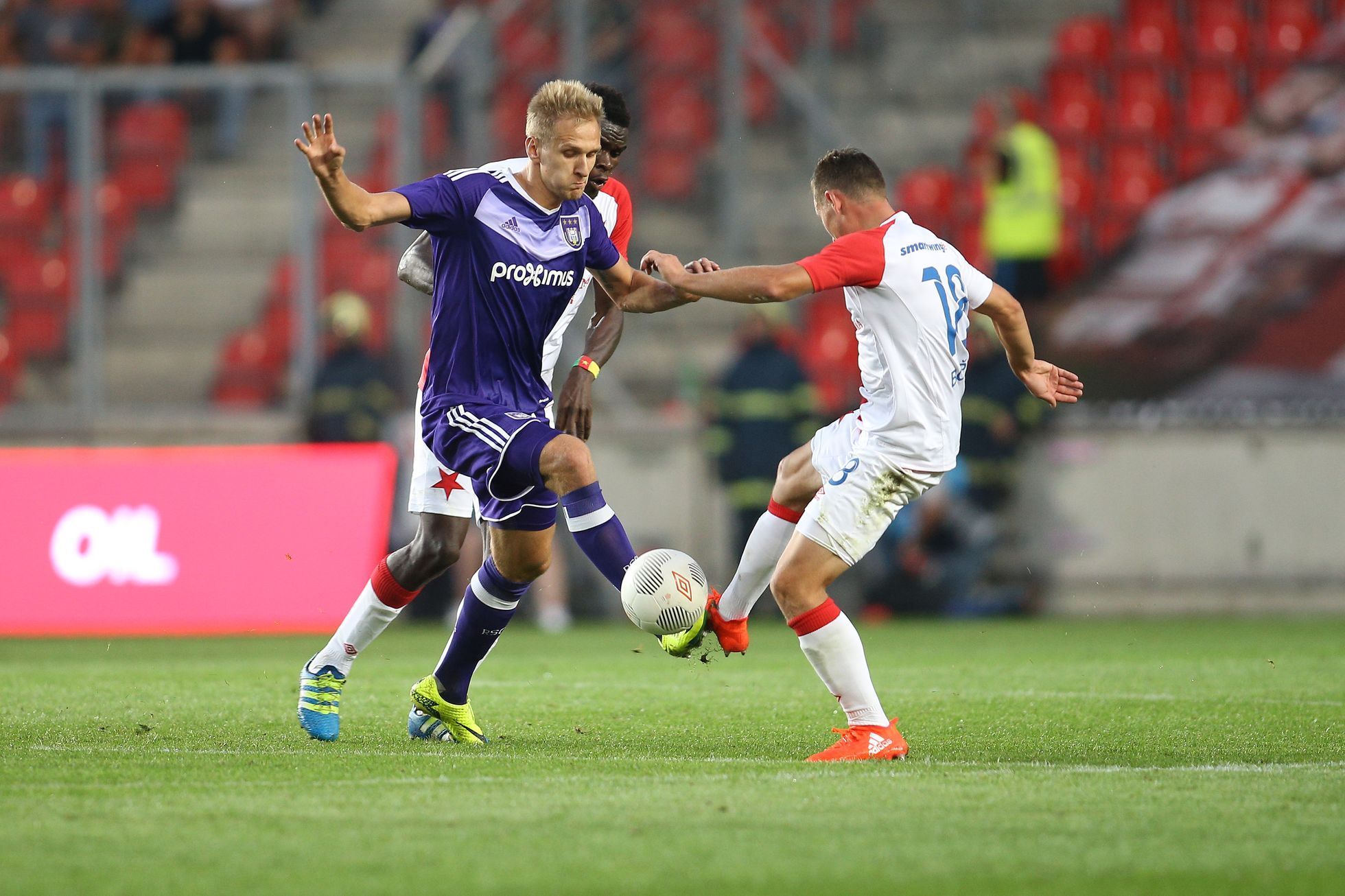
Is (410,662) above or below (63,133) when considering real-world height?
below

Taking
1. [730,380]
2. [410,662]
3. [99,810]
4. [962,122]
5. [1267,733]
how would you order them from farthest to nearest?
[962,122]
[730,380]
[410,662]
[1267,733]
[99,810]

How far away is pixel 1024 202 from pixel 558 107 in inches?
355

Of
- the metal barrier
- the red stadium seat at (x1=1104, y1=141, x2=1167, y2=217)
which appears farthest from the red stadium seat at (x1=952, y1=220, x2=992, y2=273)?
the metal barrier

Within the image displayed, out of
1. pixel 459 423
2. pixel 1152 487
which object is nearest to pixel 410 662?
pixel 459 423

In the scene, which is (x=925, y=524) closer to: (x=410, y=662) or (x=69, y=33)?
(x=410, y=662)

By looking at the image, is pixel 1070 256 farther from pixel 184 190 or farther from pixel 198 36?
pixel 198 36

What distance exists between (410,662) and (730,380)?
160 inches

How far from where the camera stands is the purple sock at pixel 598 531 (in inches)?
231

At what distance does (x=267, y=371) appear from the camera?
545 inches

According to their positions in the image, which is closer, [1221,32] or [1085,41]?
[1221,32]

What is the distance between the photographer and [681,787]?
5.08 metres

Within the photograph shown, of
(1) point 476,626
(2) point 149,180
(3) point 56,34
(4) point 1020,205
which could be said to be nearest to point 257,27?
(3) point 56,34

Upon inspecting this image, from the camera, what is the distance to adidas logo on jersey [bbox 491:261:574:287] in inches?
240

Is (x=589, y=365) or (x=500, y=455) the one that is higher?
(x=589, y=365)
